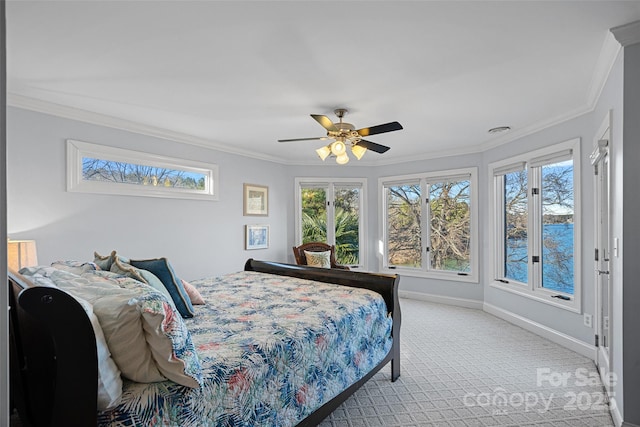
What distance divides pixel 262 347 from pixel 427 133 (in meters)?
3.47

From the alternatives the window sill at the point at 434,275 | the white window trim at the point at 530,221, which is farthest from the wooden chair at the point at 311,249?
the white window trim at the point at 530,221

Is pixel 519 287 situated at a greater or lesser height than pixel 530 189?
lesser

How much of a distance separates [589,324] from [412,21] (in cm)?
325

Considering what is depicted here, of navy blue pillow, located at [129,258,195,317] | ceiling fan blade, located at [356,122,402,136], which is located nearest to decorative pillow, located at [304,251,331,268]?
ceiling fan blade, located at [356,122,402,136]

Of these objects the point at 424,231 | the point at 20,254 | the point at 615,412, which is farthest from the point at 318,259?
the point at 615,412

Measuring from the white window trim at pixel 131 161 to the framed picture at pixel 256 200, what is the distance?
22.2 inches

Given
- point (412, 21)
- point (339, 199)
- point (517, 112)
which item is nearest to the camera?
point (412, 21)

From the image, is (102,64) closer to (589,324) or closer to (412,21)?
(412,21)

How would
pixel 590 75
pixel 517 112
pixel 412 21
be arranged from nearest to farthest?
pixel 412 21 < pixel 590 75 < pixel 517 112

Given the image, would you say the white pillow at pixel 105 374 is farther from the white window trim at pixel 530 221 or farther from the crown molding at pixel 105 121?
the white window trim at pixel 530 221

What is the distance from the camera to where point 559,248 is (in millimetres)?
3703

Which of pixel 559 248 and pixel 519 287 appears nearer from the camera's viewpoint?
→ pixel 559 248

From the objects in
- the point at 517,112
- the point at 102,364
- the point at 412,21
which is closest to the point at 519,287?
the point at 517,112

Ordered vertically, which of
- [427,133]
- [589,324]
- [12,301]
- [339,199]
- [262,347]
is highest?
[427,133]
